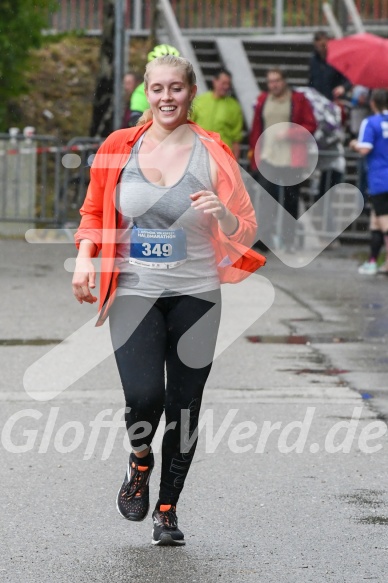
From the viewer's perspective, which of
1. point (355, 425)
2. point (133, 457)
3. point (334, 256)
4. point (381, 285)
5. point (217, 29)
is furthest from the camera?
point (217, 29)

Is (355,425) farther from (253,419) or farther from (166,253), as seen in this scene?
(166,253)

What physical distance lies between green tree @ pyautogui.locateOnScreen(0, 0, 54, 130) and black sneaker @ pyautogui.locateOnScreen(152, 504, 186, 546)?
13656mm

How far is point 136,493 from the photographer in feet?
17.8

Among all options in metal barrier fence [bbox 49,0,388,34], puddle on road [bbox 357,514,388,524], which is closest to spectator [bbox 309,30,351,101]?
metal barrier fence [bbox 49,0,388,34]

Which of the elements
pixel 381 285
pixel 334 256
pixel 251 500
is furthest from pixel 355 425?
pixel 334 256

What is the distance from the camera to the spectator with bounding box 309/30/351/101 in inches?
722

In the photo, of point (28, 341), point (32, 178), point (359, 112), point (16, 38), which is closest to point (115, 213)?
point (28, 341)

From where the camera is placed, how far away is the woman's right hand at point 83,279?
5.09 metres

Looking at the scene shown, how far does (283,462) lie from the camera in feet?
22.1

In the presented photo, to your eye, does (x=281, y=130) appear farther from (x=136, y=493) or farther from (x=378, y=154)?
(x=136, y=493)

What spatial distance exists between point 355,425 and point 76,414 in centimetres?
155

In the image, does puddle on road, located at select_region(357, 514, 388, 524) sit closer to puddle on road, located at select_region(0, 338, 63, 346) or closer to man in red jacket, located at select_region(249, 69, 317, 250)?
puddle on road, located at select_region(0, 338, 63, 346)

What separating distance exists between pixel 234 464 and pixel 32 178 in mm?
11044

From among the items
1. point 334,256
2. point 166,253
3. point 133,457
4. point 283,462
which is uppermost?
point 166,253
